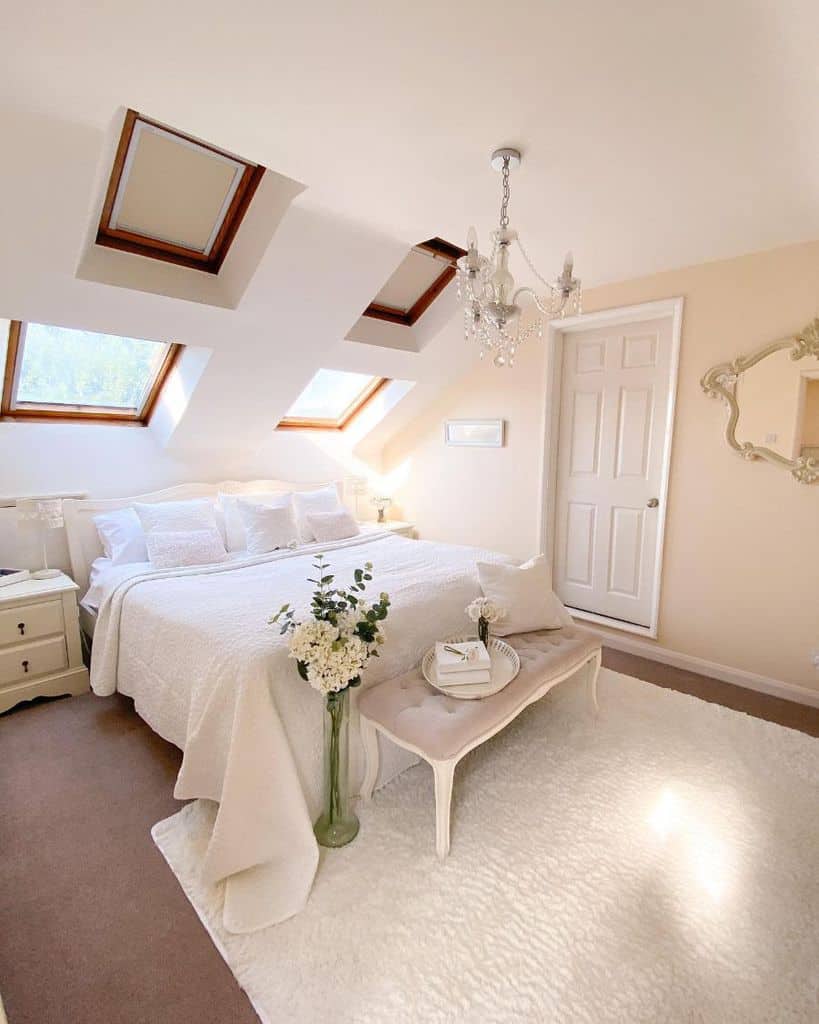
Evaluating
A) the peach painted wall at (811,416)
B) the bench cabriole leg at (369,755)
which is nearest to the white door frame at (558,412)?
the peach painted wall at (811,416)

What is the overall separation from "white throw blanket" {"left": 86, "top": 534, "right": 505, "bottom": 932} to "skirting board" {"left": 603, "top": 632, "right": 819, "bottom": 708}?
4.71 ft

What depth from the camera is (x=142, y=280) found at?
8.05 feet

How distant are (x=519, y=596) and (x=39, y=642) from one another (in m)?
2.45

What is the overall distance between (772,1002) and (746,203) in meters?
2.80

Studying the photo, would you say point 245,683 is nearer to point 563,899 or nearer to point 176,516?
point 563,899

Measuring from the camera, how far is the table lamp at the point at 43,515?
275 cm

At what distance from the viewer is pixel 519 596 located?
8.15ft

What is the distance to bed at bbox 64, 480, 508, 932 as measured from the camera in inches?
64.0

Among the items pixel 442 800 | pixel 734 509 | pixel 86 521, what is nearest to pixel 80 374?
pixel 86 521

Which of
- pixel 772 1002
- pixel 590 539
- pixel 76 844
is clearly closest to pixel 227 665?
pixel 76 844

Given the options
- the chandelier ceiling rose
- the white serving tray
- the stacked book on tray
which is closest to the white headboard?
the white serving tray

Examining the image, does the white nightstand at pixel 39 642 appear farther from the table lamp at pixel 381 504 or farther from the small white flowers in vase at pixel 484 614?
the table lamp at pixel 381 504

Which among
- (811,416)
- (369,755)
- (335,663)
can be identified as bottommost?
(369,755)

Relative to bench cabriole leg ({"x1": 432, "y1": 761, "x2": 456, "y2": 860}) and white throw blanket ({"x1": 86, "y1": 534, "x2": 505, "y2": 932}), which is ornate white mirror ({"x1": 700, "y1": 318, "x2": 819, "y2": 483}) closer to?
white throw blanket ({"x1": 86, "y1": 534, "x2": 505, "y2": 932})
